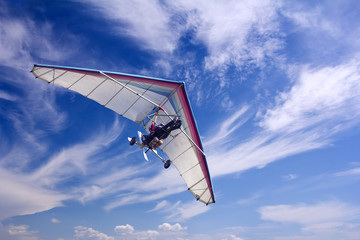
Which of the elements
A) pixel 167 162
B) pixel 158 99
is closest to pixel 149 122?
pixel 158 99

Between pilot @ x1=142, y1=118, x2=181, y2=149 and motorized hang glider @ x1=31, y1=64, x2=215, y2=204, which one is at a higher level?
motorized hang glider @ x1=31, y1=64, x2=215, y2=204

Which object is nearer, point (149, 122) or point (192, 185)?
point (149, 122)

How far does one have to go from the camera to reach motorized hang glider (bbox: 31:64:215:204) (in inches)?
581

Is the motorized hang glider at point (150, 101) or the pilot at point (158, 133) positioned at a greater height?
the motorized hang glider at point (150, 101)

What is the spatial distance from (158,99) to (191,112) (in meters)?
2.84

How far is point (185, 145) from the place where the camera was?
1942cm

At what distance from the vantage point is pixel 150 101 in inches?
594

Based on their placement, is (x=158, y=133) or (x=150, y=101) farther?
(x=158, y=133)

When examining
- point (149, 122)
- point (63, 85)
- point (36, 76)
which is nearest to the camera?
point (36, 76)

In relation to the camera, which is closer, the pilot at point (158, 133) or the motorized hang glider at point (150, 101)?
the motorized hang glider at point (150, 101)

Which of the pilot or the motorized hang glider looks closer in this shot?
the motorized hang glider

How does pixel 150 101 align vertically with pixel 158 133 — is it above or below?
above

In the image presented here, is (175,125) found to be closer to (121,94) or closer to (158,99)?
(158,99)

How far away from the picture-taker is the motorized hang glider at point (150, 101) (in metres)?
14.8
